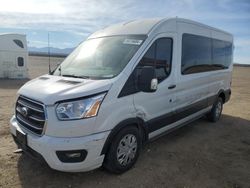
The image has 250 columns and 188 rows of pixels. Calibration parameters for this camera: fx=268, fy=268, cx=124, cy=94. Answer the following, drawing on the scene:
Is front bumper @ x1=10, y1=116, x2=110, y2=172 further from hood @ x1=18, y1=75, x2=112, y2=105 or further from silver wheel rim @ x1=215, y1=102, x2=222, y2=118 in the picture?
silver wheel rim @ x1=215, y1=102, x2=222, y2=118

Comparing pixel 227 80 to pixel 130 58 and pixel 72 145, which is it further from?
pixel 72 145

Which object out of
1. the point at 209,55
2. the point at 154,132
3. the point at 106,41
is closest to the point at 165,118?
the point at 154,132

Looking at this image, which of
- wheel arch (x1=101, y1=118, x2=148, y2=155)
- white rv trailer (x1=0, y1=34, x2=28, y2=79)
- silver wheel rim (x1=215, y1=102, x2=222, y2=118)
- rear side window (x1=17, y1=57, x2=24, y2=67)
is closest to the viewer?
wheel arch (x1=101, y1=118, x2=148, y2=155)

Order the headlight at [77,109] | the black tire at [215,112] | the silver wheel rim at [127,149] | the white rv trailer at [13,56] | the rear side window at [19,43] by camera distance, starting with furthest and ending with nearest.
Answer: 1. the rear side window at [19,43]
2. the white rv trailer at [13,56]
3. the black tire at [215,112]
4. the silver wheel rim at [127,149]
5. the headlight at [77,109]

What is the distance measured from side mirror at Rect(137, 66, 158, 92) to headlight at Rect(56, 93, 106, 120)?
2.71ft

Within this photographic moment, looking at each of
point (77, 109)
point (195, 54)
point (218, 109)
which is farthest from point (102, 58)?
point (218, 109)

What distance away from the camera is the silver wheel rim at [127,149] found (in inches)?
160

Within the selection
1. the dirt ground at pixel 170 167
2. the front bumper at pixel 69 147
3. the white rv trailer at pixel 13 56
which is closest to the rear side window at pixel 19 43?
the white rv trailer at pixel 13 56

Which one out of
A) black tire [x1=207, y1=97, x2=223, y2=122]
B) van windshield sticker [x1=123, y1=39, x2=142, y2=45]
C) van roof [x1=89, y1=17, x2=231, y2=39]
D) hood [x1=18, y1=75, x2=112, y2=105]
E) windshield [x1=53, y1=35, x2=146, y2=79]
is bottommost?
black tire [x1=207, y1=97, x2=223, y2=122]

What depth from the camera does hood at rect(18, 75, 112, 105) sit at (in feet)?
11.3

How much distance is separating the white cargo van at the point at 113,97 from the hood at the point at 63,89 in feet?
0.04

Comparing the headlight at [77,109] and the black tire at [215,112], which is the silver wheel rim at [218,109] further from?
the headlight at [77,109]

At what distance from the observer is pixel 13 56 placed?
19.4 meters

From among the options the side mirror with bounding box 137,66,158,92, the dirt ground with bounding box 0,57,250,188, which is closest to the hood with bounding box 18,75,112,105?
the side mirror with bounding box 137,66,158,92
